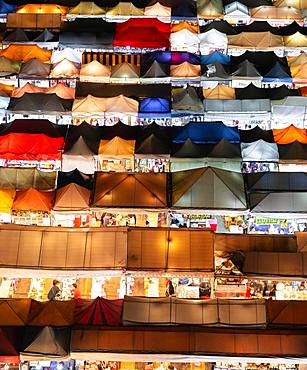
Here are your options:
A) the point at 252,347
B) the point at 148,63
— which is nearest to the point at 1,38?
the point at 148,63

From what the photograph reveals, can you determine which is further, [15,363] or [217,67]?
[217,67]

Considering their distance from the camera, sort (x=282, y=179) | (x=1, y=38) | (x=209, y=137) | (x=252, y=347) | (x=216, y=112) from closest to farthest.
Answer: (x=252, y=347), (x=282, y=179), (x=209, y=137), (x=216, y=112), (x=1, y=38)

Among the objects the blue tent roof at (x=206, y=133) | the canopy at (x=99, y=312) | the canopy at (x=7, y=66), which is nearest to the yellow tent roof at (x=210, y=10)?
the blue tent roof at (x=206, y=133)

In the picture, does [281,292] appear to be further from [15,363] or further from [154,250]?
[15,363]

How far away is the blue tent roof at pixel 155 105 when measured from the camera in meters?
18.4

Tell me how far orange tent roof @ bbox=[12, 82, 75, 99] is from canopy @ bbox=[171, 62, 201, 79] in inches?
176

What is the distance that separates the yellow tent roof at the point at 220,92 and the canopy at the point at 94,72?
174 inches

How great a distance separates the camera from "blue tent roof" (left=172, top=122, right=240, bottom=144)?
16.9 meters

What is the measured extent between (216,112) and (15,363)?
38.0ft

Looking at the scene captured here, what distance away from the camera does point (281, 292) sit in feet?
44.2

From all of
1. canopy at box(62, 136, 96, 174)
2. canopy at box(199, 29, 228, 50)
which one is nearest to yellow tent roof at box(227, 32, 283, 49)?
→ canopy at box(199, 29, 228, 50)

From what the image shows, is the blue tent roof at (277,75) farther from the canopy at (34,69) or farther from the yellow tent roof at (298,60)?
the canopy at (34,69)

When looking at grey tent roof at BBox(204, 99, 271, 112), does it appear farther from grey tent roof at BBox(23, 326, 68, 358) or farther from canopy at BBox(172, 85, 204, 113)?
grey tent roof at BBox(23, 326, 68, 358)

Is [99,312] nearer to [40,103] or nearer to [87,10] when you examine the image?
[40,103]
